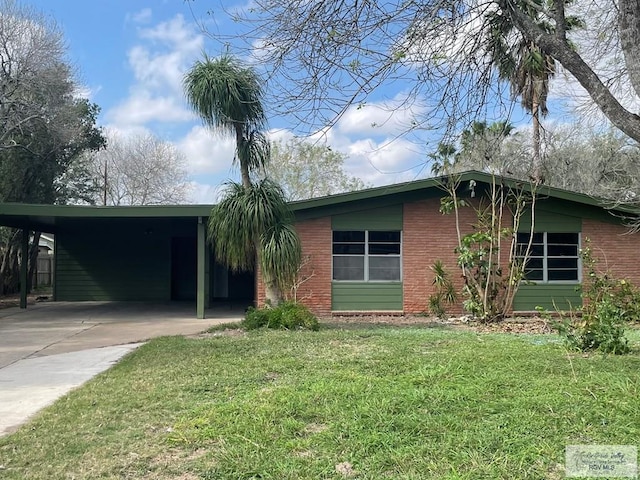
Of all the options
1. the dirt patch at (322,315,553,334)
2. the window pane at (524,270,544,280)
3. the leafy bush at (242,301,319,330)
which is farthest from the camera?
the window pane at (524,270,544,280)

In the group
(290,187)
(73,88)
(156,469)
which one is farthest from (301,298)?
(290,187)

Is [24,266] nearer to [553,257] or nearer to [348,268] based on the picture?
[348,268]

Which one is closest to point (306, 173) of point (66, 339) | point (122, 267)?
point (122, 267)

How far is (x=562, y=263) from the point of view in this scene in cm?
1323

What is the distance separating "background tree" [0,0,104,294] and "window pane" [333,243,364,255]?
11315 mm

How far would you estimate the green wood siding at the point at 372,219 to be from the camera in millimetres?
12641

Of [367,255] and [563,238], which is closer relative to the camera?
[367,255]

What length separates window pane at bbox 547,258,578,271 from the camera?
13195 mm

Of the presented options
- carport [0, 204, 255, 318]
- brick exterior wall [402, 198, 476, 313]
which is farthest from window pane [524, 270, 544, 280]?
carport [0, 204, 255, 318]

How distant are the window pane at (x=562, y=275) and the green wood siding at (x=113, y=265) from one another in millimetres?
12069

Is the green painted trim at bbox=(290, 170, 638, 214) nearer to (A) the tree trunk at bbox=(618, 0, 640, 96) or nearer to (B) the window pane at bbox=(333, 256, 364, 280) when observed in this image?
(B) the window pane at bbox=(333, 256, 364, 280)

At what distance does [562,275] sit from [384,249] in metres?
4.49

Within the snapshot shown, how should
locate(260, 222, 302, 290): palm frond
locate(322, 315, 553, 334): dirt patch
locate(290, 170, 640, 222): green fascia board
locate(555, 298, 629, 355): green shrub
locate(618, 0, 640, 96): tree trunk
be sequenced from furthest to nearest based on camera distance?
1. locate(290, 170, 640, 222): green fascia board
2. locate(322, 315, 553, 334): dirt patch
3. locate(260, 222, 302, 290): palm frond
4. locate(555, 298, 629, 355): green shrub
5. locate(618, 0, 640, 96): tree trunk

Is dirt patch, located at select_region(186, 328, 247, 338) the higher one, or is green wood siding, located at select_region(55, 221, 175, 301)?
green wood siding, located at select_region(55, 221, 175, 301)
